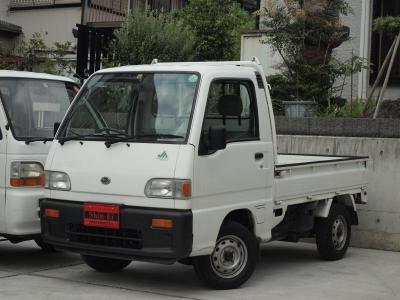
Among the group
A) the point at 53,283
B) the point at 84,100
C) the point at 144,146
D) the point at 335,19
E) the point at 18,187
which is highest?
the point at 335,19

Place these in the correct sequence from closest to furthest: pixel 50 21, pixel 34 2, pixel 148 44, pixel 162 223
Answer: pixel 162 223
pixel 148 44
pixel 50 21
pixel 34 2

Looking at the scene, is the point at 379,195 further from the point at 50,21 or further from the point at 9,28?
the point at 9,28

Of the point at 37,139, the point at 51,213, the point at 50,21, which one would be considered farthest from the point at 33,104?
the point at 50,21

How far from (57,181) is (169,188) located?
127 centimetres

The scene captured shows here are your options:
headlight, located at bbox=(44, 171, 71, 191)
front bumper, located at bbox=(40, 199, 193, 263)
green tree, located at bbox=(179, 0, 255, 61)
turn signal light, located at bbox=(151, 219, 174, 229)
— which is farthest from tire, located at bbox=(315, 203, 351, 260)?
green tree, located at bbox=(179, 0, 255, 61)

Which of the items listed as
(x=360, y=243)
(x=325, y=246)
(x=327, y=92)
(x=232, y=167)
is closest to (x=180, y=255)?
(x=232, y=167)

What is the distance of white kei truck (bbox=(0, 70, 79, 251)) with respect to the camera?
7.18 m

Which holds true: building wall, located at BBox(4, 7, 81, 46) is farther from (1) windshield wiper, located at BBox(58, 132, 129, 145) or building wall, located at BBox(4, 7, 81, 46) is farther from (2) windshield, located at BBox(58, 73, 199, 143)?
(1) windshield wiper, located at BBox(58, 132, 129, 145)

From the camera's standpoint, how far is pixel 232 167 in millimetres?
6652

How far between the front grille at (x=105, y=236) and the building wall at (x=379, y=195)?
14.0ft

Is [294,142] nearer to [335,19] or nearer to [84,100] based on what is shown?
[335,19]

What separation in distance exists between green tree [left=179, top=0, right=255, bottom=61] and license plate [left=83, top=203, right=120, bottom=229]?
12.0 metres

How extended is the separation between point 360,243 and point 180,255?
13.7 ft

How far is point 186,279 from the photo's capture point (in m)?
7.32
